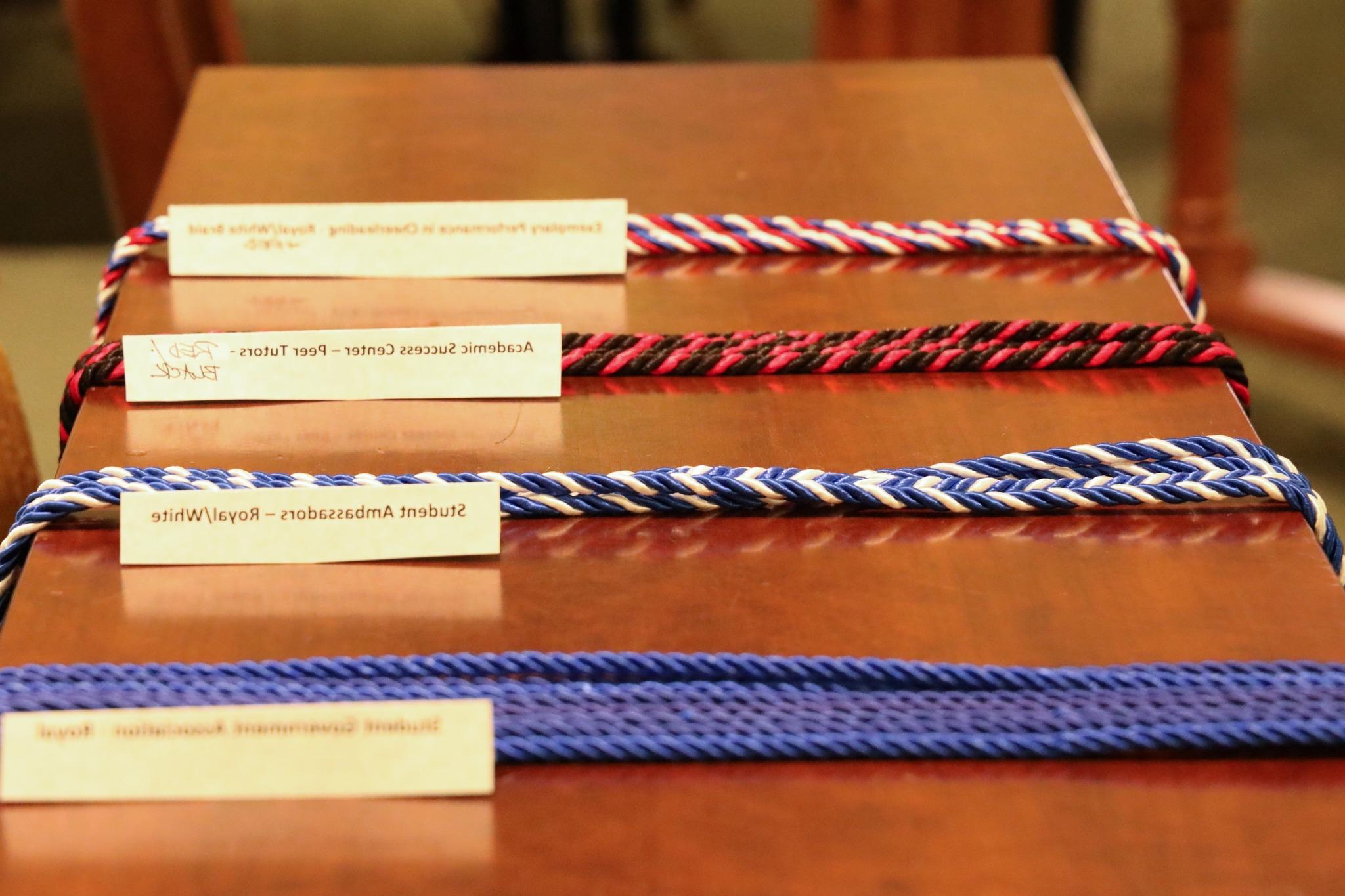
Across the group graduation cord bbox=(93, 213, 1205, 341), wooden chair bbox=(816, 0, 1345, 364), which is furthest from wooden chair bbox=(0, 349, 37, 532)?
wooden chair bbox=(816, 0, 1345, 364)

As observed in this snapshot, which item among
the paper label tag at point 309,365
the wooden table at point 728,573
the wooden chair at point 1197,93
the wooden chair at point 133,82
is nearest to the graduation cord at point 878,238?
the wooden table at point 728,573

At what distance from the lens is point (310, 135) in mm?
1129

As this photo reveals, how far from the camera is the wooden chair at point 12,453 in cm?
93

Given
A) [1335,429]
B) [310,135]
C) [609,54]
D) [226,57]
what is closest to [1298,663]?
[310,135]

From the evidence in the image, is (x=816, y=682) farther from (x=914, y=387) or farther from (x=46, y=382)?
(x=46, y=382)

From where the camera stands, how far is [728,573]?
2.36 feet

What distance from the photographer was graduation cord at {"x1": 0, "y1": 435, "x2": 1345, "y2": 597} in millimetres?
742

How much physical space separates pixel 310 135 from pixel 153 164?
0.77m

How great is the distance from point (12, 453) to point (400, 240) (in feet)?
0.89

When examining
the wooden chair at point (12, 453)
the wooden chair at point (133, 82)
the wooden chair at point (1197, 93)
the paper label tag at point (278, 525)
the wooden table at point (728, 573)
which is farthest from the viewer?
the wooden chair at point (1197, 93)

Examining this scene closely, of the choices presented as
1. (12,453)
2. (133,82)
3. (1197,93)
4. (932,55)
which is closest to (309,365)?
(12,453)

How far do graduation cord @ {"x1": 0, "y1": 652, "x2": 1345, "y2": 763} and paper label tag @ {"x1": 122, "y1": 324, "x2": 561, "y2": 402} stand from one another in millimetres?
210

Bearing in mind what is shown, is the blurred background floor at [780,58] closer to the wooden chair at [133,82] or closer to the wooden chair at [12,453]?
the wooden chair at [133,82]

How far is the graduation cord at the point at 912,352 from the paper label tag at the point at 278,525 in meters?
0.16
